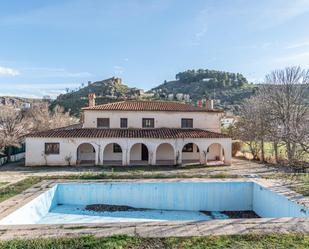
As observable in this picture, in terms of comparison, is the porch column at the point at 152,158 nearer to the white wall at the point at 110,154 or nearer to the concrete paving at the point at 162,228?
the white wall at the point at 110,154

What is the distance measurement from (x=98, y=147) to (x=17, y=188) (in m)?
10.7

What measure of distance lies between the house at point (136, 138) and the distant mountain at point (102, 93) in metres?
53.2

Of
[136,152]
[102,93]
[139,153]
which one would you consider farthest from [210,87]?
[136,152]

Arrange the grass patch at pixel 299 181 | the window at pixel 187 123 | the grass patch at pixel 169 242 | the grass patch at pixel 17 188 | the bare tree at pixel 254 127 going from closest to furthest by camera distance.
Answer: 1. the grass patch at pixel 169 242
2. the grass patch at pixel 17 188
3. the grass patch at pixel 299 181
4. the bare tree at pixel 254 127
5. the window at pixel 187 123

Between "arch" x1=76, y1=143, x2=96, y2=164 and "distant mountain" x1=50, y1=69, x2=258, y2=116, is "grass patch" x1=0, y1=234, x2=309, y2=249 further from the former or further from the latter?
"distant mountain" x1=50, y1=69, x2=258, y2=116

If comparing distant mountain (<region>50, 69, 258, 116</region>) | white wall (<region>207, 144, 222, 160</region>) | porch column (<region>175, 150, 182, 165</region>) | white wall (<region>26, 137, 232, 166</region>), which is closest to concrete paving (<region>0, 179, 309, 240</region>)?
porch column (<region>175, 150, 182, 165</region>)

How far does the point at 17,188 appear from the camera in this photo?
17.5 metres

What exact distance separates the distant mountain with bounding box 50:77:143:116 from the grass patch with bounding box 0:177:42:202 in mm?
63942

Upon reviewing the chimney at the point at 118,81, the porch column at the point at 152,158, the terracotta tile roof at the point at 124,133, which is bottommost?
the porch column at the point at 152,158

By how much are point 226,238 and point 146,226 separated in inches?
120

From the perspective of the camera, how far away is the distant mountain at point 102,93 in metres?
86.3

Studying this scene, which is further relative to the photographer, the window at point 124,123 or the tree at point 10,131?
the window at point 124,123

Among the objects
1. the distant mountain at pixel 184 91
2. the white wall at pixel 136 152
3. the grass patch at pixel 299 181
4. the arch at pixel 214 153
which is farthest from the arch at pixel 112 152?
the distant mountain at pixel 184 91

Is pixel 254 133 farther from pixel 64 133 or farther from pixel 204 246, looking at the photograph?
pixel 204 246
